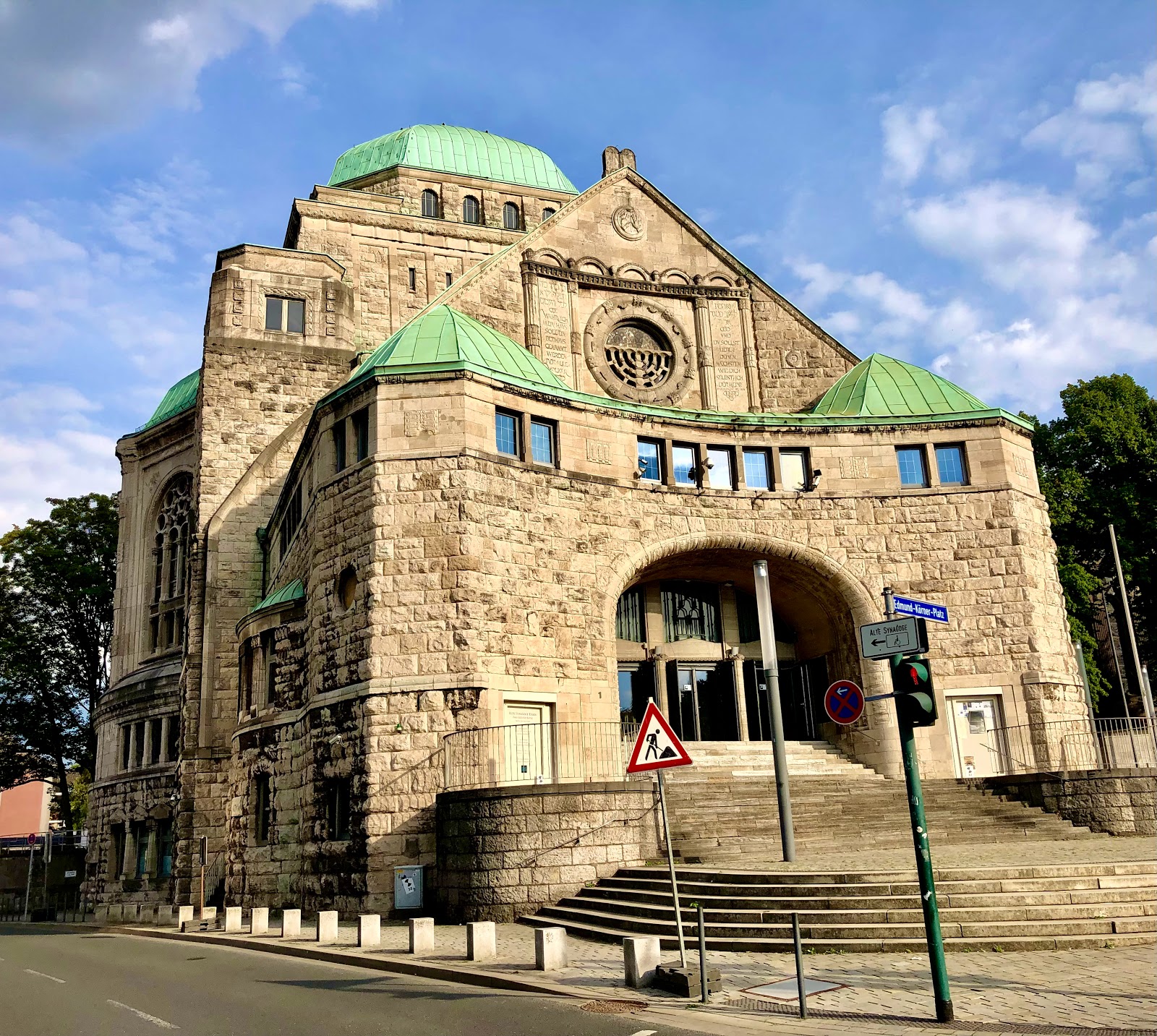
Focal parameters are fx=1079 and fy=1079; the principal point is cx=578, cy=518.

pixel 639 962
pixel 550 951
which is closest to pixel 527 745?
pixel 550 951

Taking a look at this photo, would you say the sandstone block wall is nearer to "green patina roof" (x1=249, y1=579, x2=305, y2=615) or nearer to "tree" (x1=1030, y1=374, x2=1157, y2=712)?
"green patina roof" (x1=249, y1=579, x2=305, y2=615)

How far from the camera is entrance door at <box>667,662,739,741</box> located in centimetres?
2558

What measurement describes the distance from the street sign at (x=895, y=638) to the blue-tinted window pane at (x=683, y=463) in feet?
49.1

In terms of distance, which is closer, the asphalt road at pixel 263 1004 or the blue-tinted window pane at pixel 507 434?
the asphalt road at pixel 263 1004

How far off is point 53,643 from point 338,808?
30134mm

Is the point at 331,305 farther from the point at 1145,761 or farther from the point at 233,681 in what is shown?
the point at 1145,761

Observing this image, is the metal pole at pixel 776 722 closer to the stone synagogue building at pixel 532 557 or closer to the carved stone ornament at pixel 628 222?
the stone synagogue building at pixel 532 557

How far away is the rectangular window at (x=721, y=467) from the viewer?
81.9ft

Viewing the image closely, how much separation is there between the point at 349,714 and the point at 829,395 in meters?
15.0

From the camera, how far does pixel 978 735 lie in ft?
76.4

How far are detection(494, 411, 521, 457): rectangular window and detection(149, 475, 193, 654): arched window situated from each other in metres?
18.7

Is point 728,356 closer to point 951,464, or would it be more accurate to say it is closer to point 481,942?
point 951,464

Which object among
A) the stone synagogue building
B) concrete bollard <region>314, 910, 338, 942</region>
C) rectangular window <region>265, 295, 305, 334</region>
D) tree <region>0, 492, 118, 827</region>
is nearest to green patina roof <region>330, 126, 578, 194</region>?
the stone synagogue building

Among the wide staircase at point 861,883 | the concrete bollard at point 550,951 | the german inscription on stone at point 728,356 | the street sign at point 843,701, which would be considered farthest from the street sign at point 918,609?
the german inscription on stone at point 728,356
